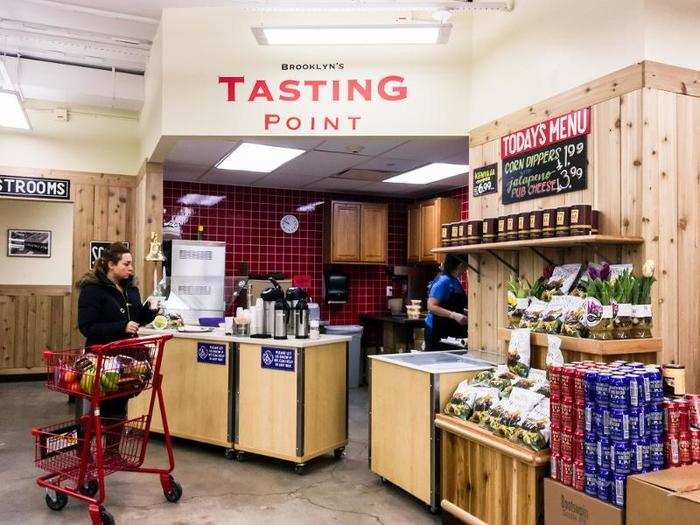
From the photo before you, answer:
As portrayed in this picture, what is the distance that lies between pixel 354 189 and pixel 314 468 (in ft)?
15.1

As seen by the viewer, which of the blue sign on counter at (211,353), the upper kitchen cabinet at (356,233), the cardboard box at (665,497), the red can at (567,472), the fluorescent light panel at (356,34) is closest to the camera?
the cardboard box at (665,497)

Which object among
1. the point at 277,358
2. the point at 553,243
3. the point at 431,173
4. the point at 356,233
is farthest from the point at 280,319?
the point at 356,233

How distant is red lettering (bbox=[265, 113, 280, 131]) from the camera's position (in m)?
4.91

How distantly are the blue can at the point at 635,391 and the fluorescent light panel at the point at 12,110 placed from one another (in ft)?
16.7

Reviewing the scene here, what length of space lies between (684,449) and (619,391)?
39 centimetres

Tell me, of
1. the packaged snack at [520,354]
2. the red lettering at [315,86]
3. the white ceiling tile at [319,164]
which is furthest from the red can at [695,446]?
the white ceiling tile at [319,164]

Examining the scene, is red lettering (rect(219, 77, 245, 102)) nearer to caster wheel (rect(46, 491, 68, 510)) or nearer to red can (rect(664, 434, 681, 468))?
caster wheel (rect(46, 491, 68, 510))

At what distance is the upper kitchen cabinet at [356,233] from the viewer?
27.0 feet

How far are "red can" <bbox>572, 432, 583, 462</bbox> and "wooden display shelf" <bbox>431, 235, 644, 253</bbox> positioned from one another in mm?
1012

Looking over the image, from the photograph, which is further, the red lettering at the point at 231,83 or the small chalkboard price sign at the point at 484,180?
the red lettering at the point at 231,83

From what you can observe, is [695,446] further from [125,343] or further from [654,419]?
[125,343]

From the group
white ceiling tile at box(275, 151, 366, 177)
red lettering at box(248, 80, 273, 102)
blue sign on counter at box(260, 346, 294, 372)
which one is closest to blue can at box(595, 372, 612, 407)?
blue sign on counter at box(260, 346, 294, 372)

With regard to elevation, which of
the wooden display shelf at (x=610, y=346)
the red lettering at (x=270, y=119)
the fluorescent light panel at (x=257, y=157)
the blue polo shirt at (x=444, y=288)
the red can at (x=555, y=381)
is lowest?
the red can at (x=555, y=381)

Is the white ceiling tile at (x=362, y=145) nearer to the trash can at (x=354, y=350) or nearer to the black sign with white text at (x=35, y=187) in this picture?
the trash can at (x=354, y=350)
